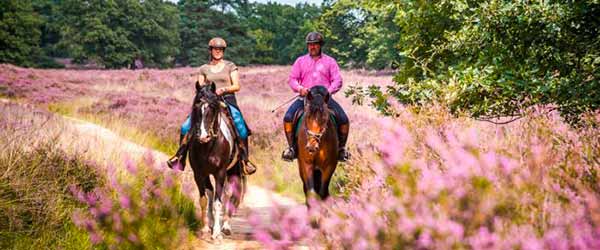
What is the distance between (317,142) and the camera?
6.92 m

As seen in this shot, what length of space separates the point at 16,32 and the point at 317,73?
60.3 meters

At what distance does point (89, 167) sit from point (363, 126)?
340 inches

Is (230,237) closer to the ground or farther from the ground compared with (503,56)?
closer to the ground

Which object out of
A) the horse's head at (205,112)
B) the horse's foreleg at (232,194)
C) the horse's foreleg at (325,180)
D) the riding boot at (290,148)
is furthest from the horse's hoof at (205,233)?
the horse's foreleg at (325,180)

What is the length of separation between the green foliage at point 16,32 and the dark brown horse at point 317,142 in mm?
58962

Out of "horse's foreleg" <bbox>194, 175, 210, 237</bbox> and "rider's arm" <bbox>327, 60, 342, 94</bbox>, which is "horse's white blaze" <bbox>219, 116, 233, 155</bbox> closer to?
"horse's foreleg" <bbox>194, 175, 210, 237</bbox>

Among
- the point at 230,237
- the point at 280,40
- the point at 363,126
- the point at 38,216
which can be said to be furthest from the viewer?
the point at 280,40

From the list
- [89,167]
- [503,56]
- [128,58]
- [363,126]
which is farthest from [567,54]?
[128,58]

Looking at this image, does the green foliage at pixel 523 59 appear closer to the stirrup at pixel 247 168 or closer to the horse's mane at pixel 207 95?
the stirrup at pixel 247 168

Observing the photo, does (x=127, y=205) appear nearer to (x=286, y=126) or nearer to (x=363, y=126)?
(x=286, y=126)

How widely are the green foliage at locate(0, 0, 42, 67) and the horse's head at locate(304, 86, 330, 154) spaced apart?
195 feet

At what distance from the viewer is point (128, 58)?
215 feet

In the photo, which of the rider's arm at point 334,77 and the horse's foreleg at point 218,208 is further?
the rider's arm at point 334,77

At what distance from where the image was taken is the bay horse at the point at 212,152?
6988 mm
